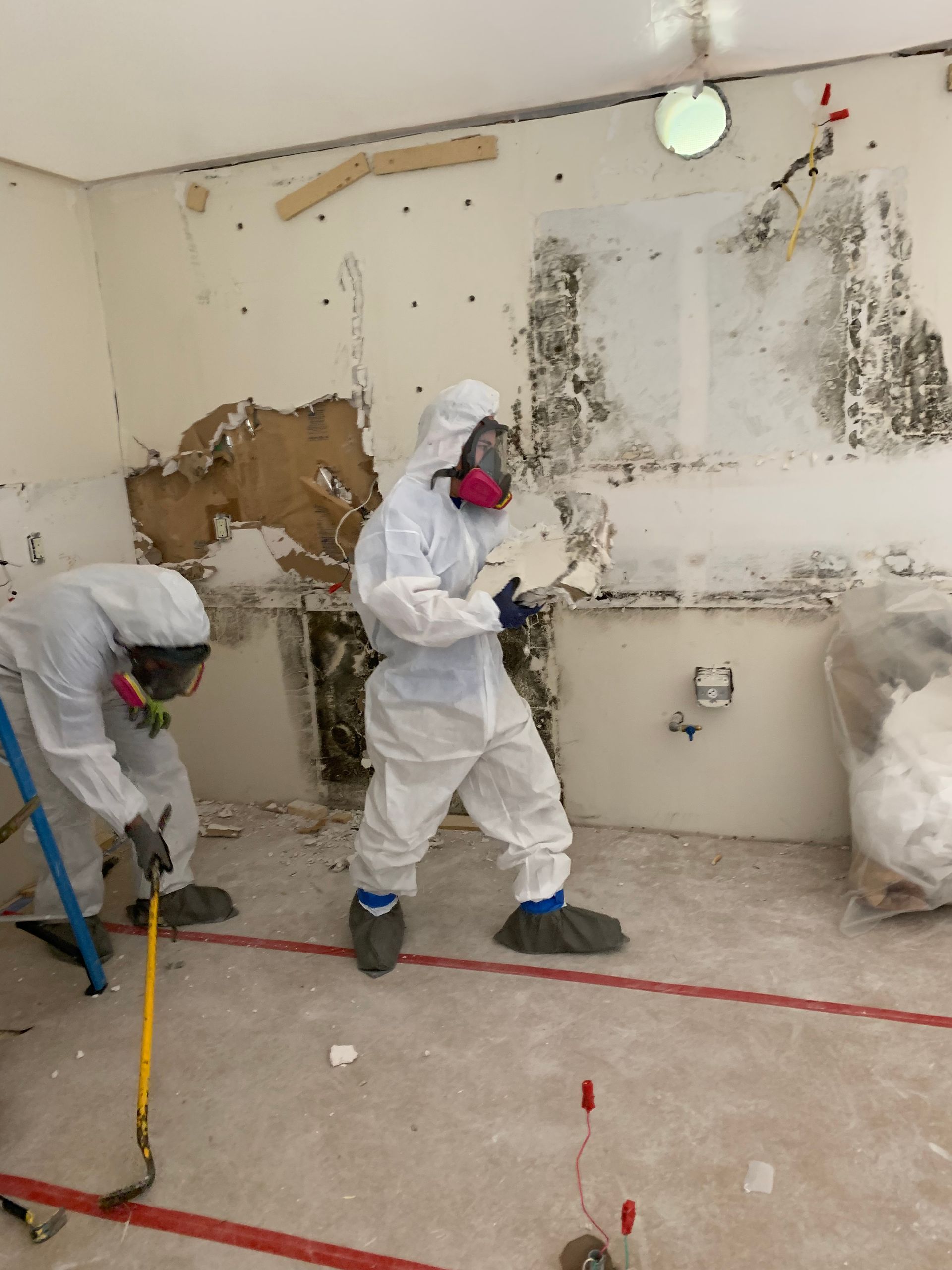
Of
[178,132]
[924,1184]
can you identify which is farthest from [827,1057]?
[178,132]

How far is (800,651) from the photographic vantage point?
2.67 meters

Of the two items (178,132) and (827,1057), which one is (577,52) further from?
(827,1057)

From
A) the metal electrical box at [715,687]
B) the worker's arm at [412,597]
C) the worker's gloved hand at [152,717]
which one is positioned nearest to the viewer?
the worker's arm at [412,597]

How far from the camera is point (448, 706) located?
2186 mm

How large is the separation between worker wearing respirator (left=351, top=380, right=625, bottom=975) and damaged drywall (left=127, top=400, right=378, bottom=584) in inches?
31.9

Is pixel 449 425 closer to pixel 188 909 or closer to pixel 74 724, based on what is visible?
pixel 74 724

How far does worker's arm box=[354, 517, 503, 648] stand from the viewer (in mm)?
1972

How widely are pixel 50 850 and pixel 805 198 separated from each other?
2589 mm

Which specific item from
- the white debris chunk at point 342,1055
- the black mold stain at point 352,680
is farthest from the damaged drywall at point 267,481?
the white debris chunk at point 342,1055

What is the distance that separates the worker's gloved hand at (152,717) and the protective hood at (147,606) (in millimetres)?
285

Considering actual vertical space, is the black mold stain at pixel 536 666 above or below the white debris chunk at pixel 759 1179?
above

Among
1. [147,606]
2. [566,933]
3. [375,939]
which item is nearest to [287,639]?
[147,606]

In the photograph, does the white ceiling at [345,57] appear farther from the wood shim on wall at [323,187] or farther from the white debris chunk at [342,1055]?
the white debris chunk at [342,1055]

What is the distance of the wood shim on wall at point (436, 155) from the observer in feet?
8.58
